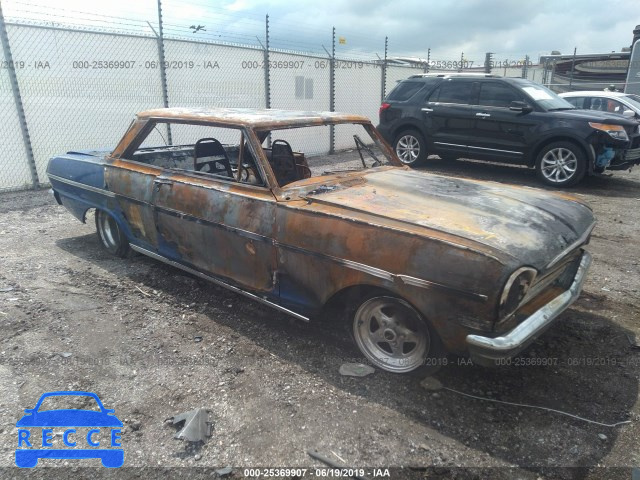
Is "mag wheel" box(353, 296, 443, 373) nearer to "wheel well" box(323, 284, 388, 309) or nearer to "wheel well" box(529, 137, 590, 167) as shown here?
"wheel well" box(323, 284, 388, 309)

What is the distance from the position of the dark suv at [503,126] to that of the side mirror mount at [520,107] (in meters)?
0.02

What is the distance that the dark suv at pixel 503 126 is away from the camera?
24.9ft

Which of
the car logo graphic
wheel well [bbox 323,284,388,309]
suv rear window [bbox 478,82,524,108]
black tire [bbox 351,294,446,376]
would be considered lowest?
the car logo graphic

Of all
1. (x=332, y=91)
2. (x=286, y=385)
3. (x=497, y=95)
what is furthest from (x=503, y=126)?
(x=286, y=385)

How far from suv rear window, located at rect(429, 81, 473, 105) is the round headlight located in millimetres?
7007

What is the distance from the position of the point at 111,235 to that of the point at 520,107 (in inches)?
270

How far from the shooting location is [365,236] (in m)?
2.72

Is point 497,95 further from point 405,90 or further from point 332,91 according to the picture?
point 332,91

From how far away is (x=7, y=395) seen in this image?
9.09 feet

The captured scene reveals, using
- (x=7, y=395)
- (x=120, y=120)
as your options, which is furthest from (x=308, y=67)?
(x=7, y=395)

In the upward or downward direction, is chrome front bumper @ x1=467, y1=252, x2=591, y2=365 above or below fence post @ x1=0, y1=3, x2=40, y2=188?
below

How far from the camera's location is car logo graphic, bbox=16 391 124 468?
235cm

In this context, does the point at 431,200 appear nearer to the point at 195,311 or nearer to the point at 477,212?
the point at 477,212

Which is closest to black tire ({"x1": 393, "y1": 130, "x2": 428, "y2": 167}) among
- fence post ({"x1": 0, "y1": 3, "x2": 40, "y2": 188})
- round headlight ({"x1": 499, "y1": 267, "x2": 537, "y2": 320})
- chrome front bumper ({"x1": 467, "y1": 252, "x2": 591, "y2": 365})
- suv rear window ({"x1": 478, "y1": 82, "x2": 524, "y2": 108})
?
suv rear window ({"x1": 478, "y1": 82, "x2": 524, "y2": 108})
